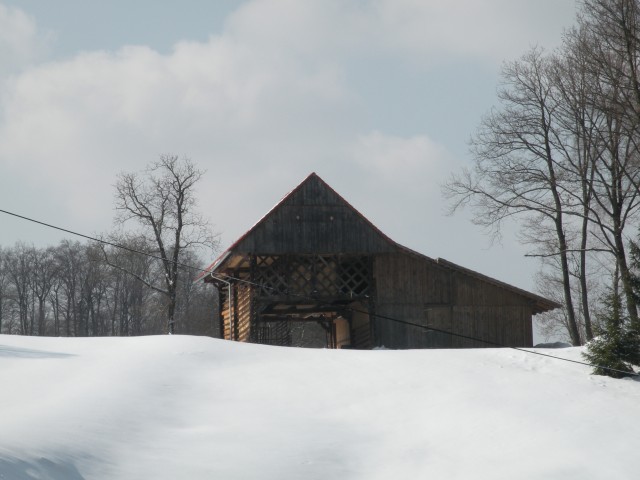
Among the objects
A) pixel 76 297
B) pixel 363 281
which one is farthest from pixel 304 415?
pixel 76 297

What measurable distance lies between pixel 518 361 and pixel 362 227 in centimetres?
1141

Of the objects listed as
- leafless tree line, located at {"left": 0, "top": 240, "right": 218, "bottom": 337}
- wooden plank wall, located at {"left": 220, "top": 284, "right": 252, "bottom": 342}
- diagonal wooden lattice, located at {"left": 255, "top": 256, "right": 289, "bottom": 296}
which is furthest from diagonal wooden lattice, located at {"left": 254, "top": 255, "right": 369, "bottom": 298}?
leafless tree line, located at {"left": 0, "top": 240, "right": 218, "bottom": 337}

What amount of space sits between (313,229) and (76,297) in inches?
1775

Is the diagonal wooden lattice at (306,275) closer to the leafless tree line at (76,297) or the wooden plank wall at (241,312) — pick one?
the wooden plank wall at (241,312)

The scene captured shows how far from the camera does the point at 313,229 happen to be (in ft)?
102

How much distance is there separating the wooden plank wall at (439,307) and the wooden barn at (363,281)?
4cm

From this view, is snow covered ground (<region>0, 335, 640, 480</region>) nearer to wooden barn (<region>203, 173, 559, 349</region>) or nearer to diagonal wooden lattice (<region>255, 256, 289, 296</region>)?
diagonal wooden lattice (<region>255, 256, 289, 296</region>)

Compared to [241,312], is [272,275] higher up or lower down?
higher up

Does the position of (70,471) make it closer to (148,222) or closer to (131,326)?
(148,222)

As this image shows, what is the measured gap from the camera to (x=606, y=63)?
24.9m

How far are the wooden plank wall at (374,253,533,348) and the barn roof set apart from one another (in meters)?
0.90

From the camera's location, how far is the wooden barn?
30.9 meters

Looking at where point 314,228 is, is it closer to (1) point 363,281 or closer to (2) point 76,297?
(1) point 363,281

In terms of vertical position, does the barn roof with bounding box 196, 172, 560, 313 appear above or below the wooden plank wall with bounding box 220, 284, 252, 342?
above
